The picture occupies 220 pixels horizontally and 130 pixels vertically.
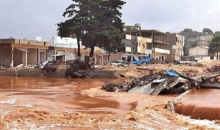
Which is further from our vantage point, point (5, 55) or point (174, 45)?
point (174, 45)

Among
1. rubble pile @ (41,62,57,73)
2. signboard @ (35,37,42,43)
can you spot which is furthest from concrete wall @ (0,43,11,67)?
rubble pile @ (41,62,57,73)

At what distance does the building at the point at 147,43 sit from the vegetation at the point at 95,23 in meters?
22.9

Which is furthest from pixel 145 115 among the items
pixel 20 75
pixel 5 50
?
pixel 5 50

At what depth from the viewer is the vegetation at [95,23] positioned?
3947cm

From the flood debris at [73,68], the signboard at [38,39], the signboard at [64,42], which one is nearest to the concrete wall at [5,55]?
the signboard at [38,39]

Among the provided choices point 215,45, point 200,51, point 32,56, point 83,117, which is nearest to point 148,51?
point 32,56

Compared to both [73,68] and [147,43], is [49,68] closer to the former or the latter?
[73,68]

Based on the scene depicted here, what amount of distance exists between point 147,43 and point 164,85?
55026mm

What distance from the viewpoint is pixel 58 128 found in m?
9.99

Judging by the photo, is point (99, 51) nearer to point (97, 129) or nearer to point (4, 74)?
point (4, 74)

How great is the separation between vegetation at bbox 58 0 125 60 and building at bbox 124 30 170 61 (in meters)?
22.9

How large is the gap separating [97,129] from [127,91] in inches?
430

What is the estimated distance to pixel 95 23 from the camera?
130 ft

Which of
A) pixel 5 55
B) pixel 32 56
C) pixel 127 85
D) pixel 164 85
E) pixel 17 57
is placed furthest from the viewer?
pixel 32 56
